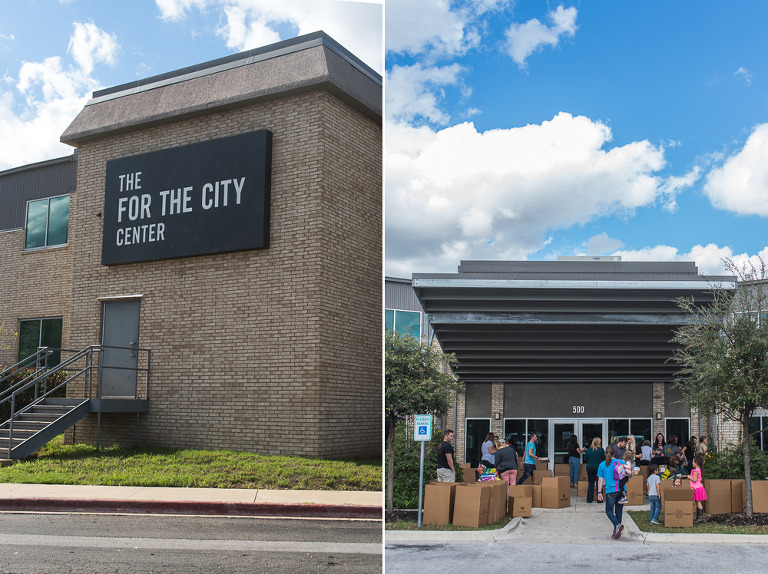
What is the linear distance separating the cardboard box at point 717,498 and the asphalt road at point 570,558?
11.3ft

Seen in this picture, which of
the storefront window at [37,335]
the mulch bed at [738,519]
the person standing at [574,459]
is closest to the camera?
the mulch bed at [738,519]

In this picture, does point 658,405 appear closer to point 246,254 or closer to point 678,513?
point 678,513

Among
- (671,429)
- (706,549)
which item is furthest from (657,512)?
(671,429)

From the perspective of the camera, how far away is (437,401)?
1502cm

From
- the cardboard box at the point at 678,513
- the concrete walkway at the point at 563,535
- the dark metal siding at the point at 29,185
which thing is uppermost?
the dark metal siding at the point at 29,185

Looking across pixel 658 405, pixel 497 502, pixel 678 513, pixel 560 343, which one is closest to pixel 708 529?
pixel 678 513

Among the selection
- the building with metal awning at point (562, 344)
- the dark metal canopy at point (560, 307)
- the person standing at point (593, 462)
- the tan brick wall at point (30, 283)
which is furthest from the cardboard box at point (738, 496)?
the tan brick wall at point (30, 283)

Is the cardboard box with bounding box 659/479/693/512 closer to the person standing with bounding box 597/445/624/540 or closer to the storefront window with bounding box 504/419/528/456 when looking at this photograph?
the person standing with bounding box 597/445/624/540

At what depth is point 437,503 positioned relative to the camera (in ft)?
36.3

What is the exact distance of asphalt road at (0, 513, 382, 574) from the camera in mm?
7668

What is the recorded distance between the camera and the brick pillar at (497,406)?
26.6m

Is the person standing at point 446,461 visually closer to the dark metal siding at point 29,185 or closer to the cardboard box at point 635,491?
the cardboard box at point 635,491

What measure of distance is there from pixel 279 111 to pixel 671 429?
18.5m

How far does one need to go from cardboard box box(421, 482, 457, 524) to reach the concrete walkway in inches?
16.0
